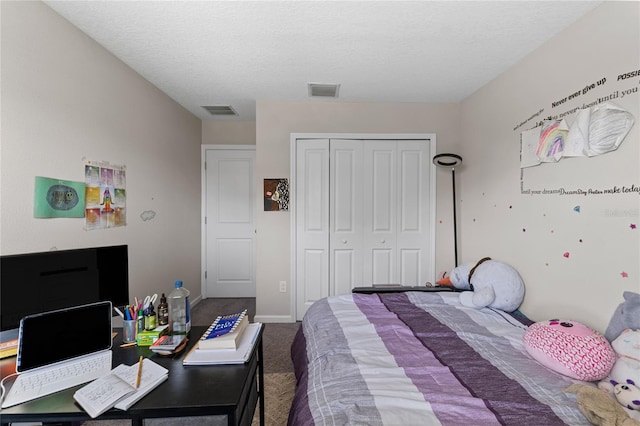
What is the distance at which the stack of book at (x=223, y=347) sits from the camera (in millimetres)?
1169

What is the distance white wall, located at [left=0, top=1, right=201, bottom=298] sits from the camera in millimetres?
1555

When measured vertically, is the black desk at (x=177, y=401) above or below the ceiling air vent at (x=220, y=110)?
below

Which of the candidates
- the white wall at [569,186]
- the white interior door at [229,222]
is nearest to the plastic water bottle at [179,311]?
the white wall at [569,186]

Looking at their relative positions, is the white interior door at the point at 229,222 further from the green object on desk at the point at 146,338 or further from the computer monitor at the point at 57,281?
the green object on desk at the point at 146,338

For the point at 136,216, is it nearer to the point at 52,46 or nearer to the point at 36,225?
the point at 36,225

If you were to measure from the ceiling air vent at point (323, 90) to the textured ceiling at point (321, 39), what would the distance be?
0.08 meters

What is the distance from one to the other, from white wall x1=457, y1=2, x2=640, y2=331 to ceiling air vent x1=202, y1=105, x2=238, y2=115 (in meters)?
2.88

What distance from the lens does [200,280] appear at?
4156 millimetres

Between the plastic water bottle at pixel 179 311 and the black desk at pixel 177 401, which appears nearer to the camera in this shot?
the black desk at pixel 177 401

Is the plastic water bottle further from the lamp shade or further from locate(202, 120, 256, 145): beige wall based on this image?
locate(202, 120, 256, 145): beige wall

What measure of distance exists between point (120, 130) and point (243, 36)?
1319 millimetres

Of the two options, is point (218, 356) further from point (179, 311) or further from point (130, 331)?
point (130, 331)

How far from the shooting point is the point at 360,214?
11.2 feet

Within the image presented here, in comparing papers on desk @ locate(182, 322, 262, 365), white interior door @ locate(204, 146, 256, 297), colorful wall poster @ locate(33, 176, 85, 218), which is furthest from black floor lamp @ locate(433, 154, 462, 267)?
colorful wall poster @ locate(33, 176, 85, 218)
